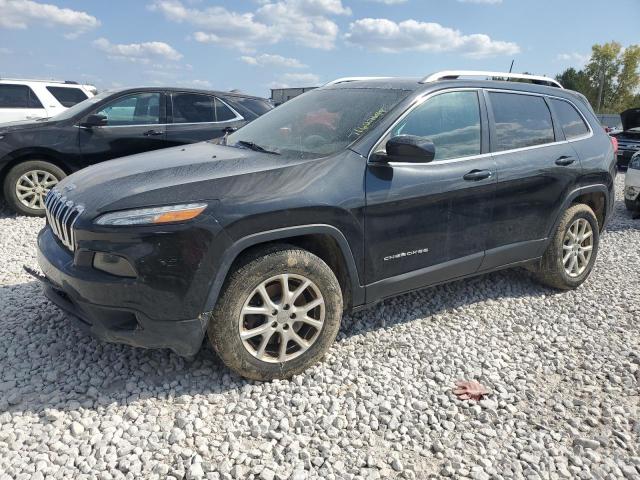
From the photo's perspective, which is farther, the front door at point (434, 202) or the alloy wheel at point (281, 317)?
the front door at point (434, 202)

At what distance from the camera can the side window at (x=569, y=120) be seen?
4.28m

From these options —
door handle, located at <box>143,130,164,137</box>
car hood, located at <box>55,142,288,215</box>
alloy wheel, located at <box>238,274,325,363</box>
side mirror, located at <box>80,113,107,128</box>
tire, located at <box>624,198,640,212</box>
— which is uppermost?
side mirror, located at <box>80,113,107,128</box>

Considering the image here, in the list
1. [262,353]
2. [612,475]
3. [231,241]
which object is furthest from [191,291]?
[612,475]

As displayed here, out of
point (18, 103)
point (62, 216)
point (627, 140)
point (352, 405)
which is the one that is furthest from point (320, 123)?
point (627, 140)

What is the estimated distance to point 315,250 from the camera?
3.10 metres

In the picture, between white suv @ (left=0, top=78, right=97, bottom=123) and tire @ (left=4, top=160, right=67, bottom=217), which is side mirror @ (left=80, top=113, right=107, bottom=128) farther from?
white suv @ (left=0, top=78, right=97, bottom=123)

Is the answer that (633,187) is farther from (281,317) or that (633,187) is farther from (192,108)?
(281,317)

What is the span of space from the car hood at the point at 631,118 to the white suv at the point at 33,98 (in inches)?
464

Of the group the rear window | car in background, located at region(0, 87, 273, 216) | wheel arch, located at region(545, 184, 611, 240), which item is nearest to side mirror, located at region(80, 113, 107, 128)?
car in background, located at region(0, 87, 273, 216)

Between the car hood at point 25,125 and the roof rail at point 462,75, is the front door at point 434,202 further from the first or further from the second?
the car hood at point 25,125

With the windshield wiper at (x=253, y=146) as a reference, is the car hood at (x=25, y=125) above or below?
above

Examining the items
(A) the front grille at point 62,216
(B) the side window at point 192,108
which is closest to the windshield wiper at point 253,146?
(A) the front grille at point 62,216

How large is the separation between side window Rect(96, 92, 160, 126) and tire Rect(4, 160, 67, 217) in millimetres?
991

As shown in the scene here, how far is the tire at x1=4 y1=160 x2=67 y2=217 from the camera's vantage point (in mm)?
6285
